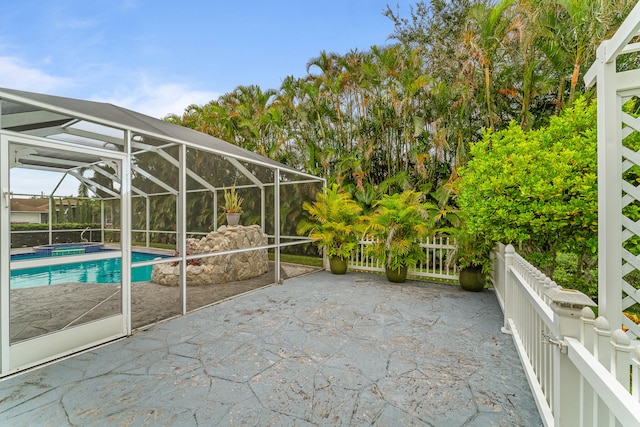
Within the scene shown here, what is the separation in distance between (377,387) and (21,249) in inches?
137

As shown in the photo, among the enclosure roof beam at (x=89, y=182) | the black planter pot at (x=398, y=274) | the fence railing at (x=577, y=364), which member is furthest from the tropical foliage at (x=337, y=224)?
the fence railing at (x=577, y=364)

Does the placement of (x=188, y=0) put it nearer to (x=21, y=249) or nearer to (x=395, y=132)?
(x=395, y=132)

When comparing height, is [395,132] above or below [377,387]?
above

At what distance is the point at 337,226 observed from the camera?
6508 mm

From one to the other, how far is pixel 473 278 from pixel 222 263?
16.6ft

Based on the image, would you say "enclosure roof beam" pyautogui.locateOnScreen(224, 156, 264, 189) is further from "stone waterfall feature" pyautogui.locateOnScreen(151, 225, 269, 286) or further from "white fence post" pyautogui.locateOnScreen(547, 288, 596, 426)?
"white fence post" pyautogui.locateOnScreen(547, 288, 596, 426)

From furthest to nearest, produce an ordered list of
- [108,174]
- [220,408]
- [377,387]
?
[108,174] → [377,387] → [220,408]

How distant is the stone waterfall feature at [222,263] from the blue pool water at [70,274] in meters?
1.71

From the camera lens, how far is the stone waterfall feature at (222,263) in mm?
6219

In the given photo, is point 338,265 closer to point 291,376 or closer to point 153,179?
point 291,376

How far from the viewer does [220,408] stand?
2.09 metres

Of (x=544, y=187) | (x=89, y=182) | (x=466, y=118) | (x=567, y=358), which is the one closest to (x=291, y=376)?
(x=567, y=358)

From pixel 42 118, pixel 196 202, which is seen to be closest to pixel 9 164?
pixel 42 118

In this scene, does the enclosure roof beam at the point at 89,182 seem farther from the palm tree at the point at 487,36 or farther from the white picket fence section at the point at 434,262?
the palm tree at the point at 487,36
